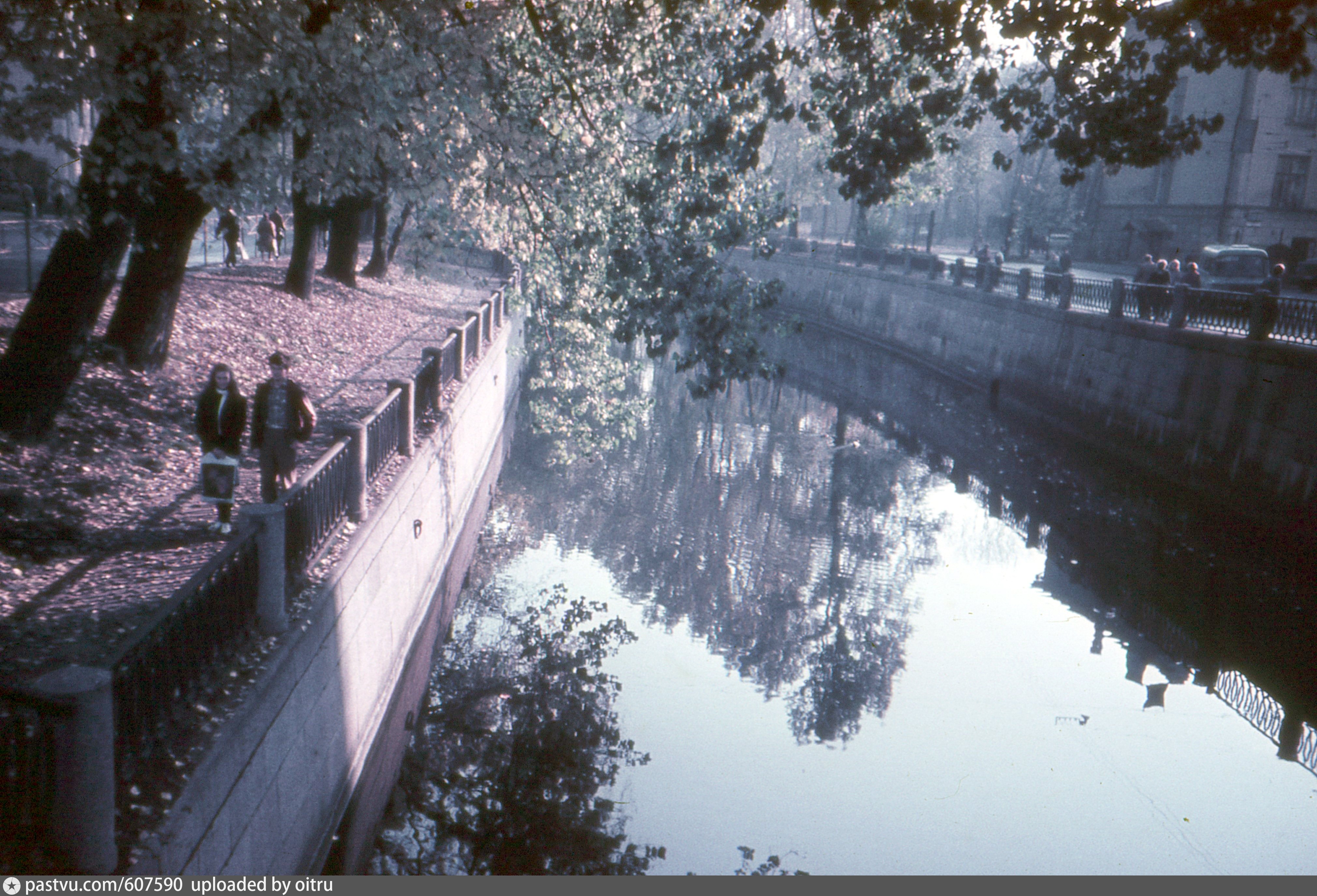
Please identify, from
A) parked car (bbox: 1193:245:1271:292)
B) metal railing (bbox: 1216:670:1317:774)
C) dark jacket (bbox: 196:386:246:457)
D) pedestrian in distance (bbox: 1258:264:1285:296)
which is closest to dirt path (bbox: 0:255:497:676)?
dark jacket (bbox: 196:386:246:457)

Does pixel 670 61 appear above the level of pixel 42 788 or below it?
above

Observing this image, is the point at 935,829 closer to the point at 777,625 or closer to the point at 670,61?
the point at 777,625

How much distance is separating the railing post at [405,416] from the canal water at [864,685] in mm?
2687

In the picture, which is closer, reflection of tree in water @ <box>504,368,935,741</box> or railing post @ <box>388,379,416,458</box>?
railing post @ <box>388,379,416,458</box>

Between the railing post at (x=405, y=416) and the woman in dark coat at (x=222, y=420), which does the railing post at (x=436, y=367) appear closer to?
the railing post at (x=405, y=416)

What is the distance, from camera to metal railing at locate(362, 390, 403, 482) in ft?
34.4

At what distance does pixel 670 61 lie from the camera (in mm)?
12125

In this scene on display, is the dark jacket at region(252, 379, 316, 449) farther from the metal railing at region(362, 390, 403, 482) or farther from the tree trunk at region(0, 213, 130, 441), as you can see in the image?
the tree trunk at region(0, 213, 130, 441)

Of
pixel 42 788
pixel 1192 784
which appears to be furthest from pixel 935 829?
pixel 42 788

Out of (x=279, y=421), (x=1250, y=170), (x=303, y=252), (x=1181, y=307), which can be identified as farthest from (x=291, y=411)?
(x=1250, y=170)

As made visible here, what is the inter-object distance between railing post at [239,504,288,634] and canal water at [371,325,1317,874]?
255cm

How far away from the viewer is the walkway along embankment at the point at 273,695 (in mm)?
4379

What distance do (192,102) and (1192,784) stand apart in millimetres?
12302

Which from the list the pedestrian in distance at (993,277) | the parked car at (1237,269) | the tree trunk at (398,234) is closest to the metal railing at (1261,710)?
the tree trunk at (398,234)
